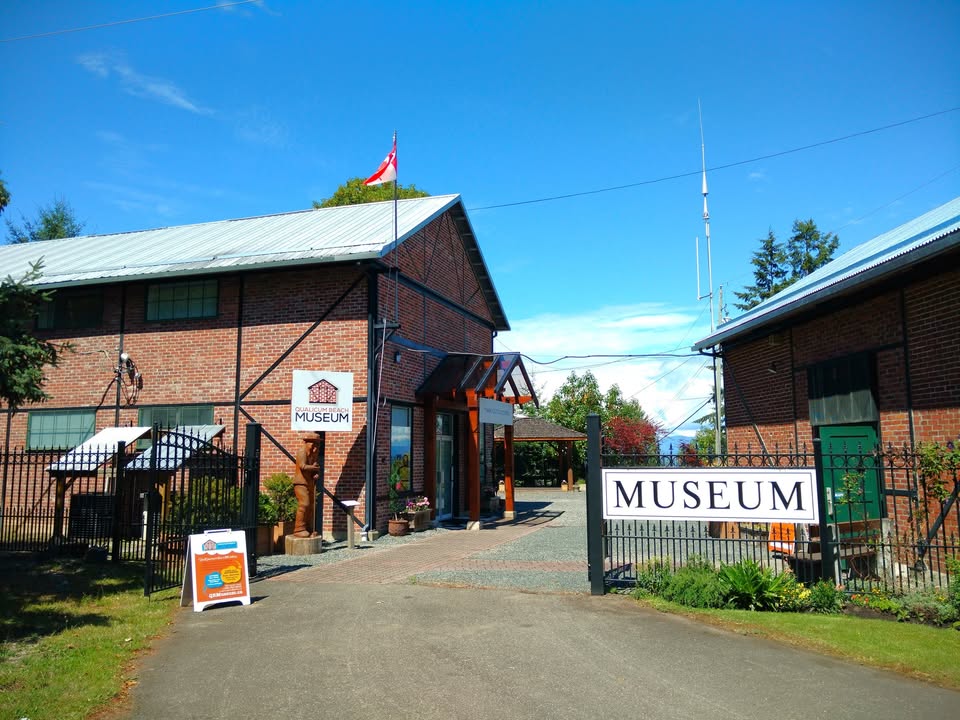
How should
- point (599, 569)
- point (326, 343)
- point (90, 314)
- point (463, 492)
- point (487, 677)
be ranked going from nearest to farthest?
point (487, 677) < point (599, 569) < point (326, 343) < point (90, 314) < point (463, 492)

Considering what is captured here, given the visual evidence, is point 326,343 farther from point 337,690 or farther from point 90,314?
point 337,690

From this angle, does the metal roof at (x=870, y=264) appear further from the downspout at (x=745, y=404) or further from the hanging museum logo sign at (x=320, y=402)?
the hanging museum logo sign at (x=320, y=402)

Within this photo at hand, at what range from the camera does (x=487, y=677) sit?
6.09m

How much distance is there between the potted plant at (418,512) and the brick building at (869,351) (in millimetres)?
7872

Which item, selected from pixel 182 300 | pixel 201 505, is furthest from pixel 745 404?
pixel 182 300

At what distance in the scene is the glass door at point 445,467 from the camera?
19000mm

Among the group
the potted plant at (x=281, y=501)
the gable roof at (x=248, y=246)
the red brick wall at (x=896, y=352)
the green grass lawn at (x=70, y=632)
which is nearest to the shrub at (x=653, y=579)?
the red brick wall at (x=896, y=352)

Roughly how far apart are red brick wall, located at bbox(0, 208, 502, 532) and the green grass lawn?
16.0 ft

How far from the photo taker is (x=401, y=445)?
16938 mm

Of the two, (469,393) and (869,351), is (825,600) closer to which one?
(869,351)

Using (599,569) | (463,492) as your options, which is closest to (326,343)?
(463,492)

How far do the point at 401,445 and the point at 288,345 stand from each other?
11.3 ft

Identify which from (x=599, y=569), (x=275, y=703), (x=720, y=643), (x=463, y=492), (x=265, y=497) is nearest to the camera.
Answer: (x=275, y=703)

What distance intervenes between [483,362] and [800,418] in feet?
26.6
